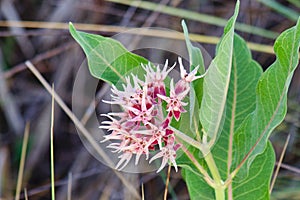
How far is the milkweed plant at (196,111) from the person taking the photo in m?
0.58

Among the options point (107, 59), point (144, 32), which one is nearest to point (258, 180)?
point (107, 59)

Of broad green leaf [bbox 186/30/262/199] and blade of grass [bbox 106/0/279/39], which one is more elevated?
blade of grass [bbox 106/0/279/39]

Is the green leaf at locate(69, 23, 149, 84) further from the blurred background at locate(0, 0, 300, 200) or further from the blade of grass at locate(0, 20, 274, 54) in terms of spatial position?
the blurred background at locate(0, 0, 300, 200)

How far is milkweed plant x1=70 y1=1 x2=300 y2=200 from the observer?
58 centimetres

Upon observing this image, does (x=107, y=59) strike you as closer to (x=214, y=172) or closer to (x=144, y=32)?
(x=214, y=172)

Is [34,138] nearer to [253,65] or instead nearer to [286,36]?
[253,65]

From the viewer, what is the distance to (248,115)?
0.66m

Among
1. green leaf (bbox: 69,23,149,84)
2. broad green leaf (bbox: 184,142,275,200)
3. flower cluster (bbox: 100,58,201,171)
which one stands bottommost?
broad green leaf (bbox: 184,142,275,200)

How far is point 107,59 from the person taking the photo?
64 cm

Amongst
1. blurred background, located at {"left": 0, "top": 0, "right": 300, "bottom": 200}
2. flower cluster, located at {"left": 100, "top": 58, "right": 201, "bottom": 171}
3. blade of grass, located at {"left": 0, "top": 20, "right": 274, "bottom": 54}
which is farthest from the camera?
blurred background, located at {"left": 0, "top": 0, "right": 300, "bottom": 200}

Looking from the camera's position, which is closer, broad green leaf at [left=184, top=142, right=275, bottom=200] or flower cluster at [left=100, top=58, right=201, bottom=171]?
flower cluster at [left=100, top=58, right=201, bottom=171]

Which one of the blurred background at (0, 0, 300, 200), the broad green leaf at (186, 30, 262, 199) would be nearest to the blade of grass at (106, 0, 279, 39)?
the blurred background at (0, 0, 300, 200)

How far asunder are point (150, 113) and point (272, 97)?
0.15 metres

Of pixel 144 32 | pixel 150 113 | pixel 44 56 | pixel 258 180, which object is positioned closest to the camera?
pixel 150 113
